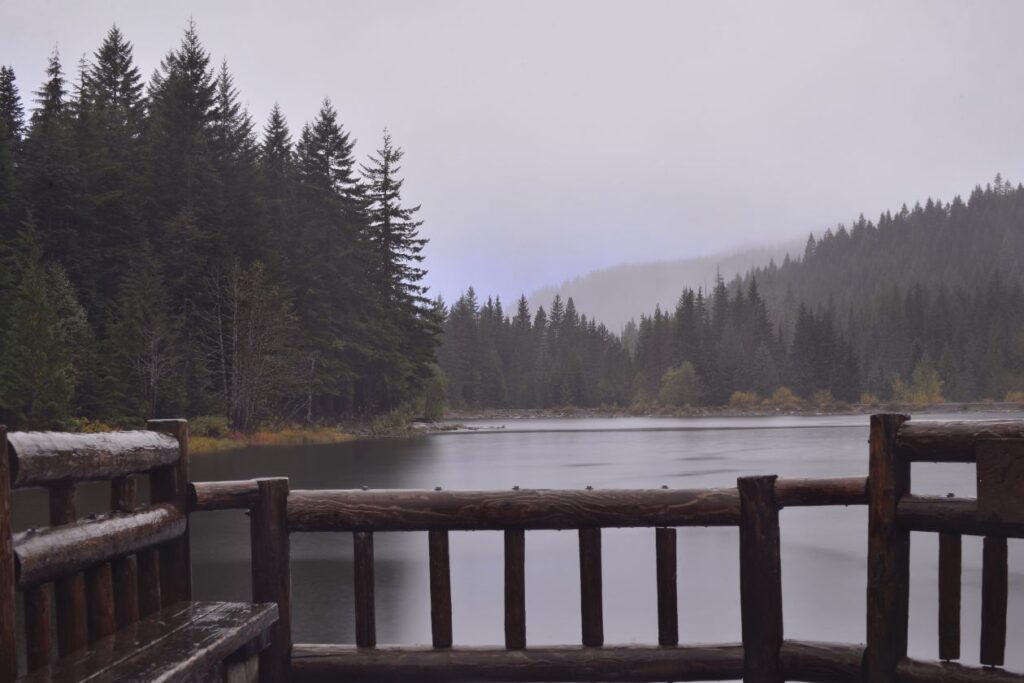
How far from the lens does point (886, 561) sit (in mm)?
4352

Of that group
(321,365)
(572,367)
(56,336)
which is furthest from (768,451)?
(572,367)

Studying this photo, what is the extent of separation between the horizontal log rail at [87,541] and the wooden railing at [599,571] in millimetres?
398

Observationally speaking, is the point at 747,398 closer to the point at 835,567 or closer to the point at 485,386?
the point at 485,386

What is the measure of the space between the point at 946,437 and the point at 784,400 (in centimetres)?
13044

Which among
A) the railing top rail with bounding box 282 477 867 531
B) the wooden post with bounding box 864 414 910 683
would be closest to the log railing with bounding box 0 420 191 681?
the railing top rail with bounding box 282 477 867 531

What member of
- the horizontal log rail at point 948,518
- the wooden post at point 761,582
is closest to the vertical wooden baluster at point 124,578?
the wooden post at point 761,582

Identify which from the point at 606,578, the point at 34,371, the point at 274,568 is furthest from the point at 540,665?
the point at 34,371

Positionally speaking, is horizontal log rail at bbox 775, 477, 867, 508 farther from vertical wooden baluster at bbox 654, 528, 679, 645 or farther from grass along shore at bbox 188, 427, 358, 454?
grass along shore at bbox 188, 427, 358, 454

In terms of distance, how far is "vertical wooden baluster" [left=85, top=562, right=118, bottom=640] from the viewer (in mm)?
3629

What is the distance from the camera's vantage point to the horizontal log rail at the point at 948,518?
4.06 m

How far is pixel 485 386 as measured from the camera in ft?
430

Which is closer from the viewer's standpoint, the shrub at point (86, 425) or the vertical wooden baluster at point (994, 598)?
the vertical wooden baluster at point (994, 598)

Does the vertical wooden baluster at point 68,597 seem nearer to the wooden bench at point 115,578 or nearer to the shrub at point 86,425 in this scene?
the wooden bench at point 115,578

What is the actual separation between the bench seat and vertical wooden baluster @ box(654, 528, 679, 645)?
1.86m
